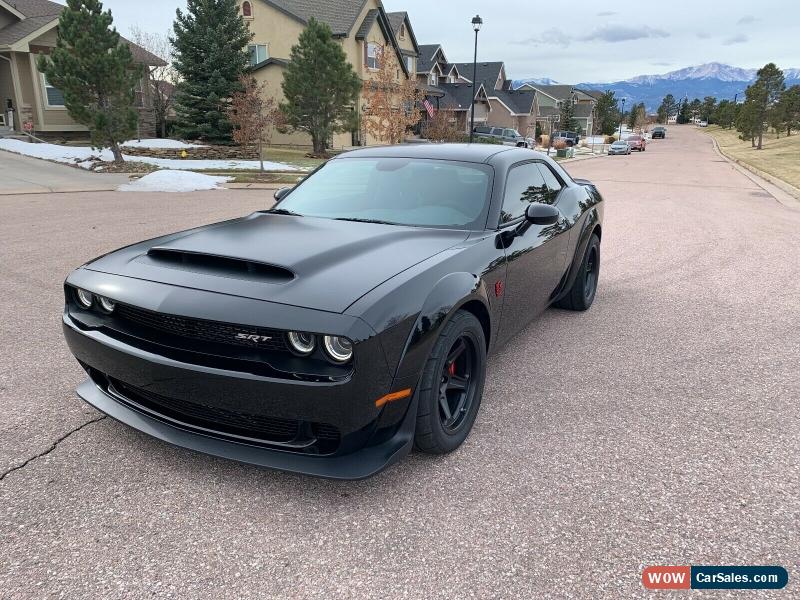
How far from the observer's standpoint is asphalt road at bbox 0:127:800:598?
2217 mm

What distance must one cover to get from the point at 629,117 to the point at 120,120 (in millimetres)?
118034

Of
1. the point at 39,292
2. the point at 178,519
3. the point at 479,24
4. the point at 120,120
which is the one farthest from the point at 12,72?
the point at 178,519

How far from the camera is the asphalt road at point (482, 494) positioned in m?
2.22

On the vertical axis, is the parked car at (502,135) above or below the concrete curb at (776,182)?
above

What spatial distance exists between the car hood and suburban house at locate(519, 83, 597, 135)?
79.4 m

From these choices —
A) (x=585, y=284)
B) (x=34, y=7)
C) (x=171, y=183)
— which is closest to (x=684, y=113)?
(x=34, y=7)

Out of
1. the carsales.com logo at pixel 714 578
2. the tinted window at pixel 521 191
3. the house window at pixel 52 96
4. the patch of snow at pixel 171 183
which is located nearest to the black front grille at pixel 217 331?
the carsales.com logo at pixel 714 578

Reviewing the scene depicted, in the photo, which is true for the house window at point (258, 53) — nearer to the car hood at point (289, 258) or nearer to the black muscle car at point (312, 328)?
the black muscle car at point (312, 328)

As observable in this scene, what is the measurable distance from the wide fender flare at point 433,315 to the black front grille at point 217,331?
20.5 inches

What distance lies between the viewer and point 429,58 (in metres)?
51.3

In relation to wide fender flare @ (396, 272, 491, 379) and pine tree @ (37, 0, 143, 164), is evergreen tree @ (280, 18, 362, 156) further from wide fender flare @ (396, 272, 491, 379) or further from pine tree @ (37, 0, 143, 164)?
wide fender flare @ (396, 272, 491, 379)

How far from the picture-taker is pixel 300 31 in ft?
108

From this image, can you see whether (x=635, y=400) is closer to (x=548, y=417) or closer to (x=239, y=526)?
(x=548, y=417)

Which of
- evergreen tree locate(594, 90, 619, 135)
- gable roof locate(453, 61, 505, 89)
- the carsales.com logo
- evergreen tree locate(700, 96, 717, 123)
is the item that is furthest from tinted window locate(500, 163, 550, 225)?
evergreen tree locate(700, 96, 717, 123)
